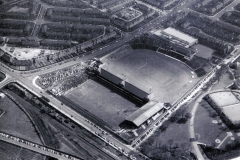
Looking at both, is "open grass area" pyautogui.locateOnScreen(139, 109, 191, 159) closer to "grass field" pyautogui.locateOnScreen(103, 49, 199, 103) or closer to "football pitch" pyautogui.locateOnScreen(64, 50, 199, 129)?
"football pitch" pyautogui.locateOnScreen(64, 50, 199, 129)

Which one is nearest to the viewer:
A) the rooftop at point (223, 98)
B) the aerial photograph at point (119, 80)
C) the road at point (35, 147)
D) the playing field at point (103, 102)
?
the road at point (35, 147)

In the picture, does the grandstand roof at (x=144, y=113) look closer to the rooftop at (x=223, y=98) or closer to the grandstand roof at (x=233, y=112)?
the rooftop at (x=223, y=98)

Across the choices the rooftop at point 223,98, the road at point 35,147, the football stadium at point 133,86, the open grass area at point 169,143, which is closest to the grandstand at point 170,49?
the football stadium at point 133,86

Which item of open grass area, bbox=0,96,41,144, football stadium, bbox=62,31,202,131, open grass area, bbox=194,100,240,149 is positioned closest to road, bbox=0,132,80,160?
open grass area, bbox=0,96,41,144

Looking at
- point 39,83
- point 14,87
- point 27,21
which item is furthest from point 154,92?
point 27,21

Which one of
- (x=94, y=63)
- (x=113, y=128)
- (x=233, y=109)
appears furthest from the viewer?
(x=94, y=63)

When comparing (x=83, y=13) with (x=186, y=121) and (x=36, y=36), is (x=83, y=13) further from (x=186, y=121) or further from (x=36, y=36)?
(x=186, y=121)
